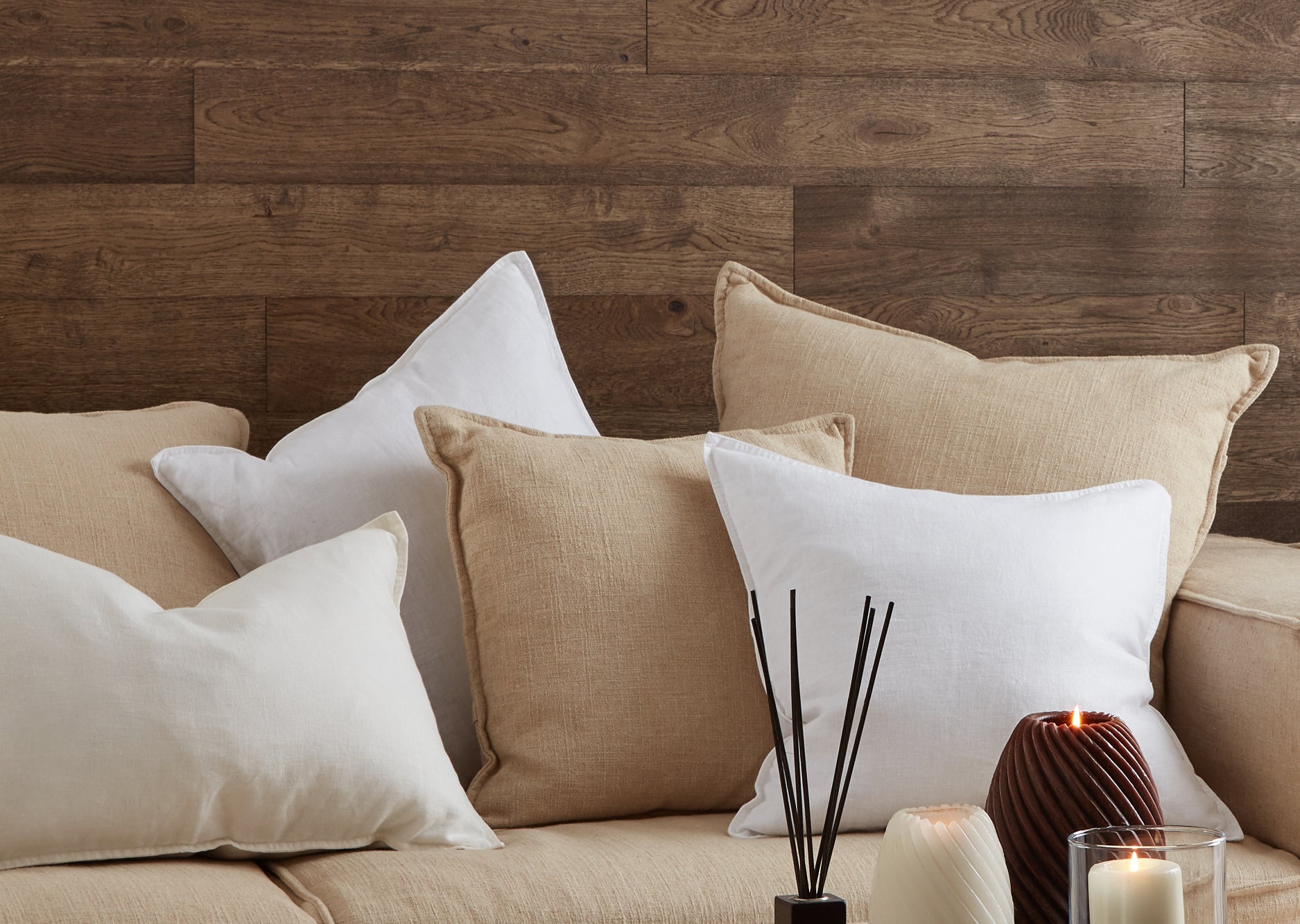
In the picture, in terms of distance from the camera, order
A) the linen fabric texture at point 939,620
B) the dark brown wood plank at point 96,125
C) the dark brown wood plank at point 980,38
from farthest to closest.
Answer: the dark brown wood plank at point 980,38 → the dark brown wood plank at point 96,125 → the linen fabric texture at point 939,620

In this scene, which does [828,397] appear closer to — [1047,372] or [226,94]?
[1047,372]

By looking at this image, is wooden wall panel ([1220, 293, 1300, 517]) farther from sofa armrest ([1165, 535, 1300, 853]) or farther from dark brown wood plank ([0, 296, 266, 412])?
dark brown wood plank ([0, 296, 266, 412])

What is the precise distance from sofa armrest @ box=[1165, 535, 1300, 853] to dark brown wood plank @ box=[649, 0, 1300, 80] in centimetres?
94

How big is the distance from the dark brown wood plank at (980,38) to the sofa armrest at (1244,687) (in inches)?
37.0

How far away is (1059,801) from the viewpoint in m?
0.89

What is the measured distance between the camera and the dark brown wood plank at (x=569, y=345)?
1.95m

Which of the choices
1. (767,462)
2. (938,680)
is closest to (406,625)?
(767,462)

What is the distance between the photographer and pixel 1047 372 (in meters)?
1.63

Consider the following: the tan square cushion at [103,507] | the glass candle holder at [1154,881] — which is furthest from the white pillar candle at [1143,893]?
the tan square cushion at [103,507]

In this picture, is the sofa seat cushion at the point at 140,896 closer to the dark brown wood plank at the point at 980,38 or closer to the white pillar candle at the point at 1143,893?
the white pillar candle at the point at 1143,893

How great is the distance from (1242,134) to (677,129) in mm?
976

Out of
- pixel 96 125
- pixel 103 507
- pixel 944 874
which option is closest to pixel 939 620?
pixel 944 874

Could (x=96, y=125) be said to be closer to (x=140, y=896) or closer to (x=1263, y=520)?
(x=140, y=896)

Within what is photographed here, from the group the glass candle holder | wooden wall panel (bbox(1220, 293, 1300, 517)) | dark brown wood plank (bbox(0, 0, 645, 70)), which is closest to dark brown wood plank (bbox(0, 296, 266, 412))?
dark brown wood plank (bbox(0, 0, 645, 70))
